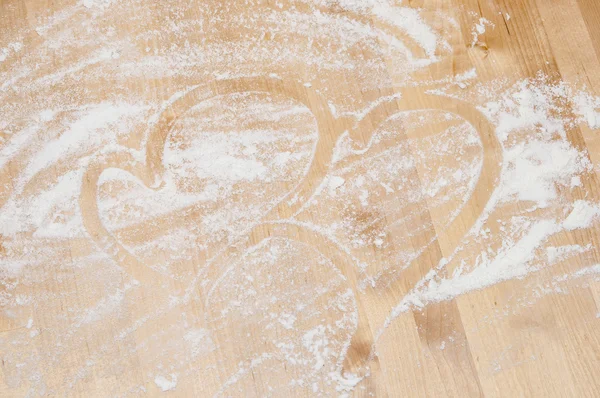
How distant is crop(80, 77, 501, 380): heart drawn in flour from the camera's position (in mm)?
931

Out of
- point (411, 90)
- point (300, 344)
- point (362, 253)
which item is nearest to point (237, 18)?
point (411, 90)

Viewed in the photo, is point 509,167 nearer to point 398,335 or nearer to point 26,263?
point 398,335

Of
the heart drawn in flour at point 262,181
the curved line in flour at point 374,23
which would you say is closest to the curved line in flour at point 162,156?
the heart drawn in flour at point 262,181

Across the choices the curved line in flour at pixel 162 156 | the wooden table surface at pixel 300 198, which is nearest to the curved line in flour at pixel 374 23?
the wooden table surface at pixel 300 198

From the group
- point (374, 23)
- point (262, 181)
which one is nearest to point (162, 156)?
point (262, 181)

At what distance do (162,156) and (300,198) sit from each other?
0.24 meters

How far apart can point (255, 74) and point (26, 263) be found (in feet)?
1.57

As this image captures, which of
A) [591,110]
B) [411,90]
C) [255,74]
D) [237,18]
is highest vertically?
[237,18]

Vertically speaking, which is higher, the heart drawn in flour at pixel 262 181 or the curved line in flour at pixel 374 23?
the curved line in flour at pixel 374 23

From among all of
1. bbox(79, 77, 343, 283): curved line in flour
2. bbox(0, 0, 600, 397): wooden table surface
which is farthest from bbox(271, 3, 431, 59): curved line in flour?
bbox(79, 77, 343, 283): curved line in flour

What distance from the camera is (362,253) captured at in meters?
0.94

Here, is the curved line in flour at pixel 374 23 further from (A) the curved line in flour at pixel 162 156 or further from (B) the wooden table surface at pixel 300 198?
(A) the curved line in flour at pixel 162 156

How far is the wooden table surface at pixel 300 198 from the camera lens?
36.0 inches

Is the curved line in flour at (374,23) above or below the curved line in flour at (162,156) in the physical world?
above
